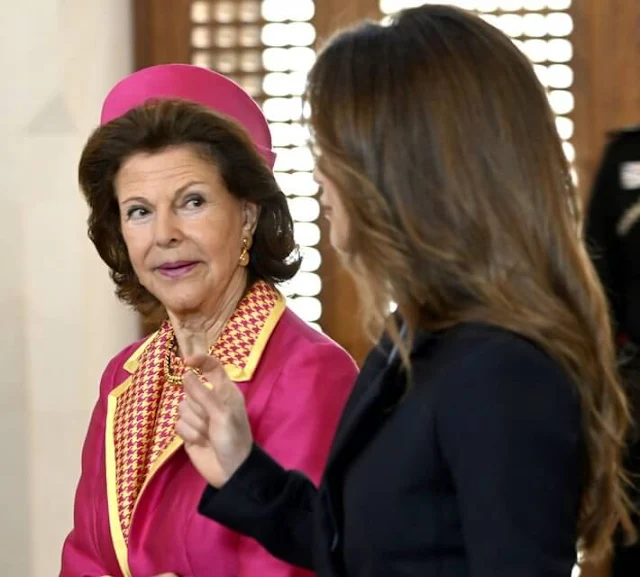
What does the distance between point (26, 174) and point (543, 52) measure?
47.2 inches

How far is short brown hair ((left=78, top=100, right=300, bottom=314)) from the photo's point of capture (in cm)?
176

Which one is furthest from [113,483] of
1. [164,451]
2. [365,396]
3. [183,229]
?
[365,396]

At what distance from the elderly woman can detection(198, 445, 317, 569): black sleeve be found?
198 mm

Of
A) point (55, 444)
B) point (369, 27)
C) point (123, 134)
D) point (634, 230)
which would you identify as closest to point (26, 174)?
point (55, 444)

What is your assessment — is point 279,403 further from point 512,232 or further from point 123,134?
point 512,232

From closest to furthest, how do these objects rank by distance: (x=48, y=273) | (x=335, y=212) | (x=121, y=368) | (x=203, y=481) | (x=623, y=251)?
(x=335, y=212)
(x=203, y=481)
(x=121, y=368)
(x=623, y=251)
(x=48, y=273)

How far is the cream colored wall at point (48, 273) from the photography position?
9.47 feet

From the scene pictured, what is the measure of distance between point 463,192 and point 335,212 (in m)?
0.14

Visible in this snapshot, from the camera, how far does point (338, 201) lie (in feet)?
3.89

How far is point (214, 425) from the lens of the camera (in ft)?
4.66

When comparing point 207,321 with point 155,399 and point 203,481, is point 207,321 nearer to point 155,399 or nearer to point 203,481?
point 155,399

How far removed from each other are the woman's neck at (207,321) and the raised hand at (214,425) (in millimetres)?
358

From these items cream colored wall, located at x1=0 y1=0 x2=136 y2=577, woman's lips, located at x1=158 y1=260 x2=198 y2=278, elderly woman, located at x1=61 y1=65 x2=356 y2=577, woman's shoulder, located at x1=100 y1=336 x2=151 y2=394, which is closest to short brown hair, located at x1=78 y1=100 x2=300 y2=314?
elderly woman, located at x1=61 y1=65 x2=356 y2=577

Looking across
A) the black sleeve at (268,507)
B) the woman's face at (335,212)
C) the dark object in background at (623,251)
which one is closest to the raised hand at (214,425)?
the black sleeve at (268,507)
